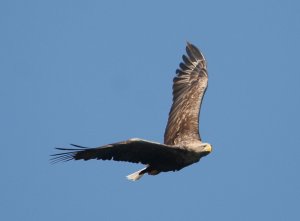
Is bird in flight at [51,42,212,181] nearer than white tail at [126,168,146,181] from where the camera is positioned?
Yes

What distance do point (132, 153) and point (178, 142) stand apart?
207cm

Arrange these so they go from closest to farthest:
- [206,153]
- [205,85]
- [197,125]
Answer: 1. [206,153]
2. [197,125]
3. [205,85]

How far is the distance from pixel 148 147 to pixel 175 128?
265 centimetres

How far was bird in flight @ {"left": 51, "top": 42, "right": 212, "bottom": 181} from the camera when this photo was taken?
14.2 meters

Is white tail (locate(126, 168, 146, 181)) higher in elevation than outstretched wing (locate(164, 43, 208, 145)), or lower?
lower

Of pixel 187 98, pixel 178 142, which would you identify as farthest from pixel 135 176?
pixel 187 98

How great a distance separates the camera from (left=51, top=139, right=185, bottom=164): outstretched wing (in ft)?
46.1

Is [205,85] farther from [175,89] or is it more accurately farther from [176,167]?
[176,167]

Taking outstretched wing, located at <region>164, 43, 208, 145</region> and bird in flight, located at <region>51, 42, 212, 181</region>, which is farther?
outstretched wing, located at <region>164, 43, 208, 145</region>

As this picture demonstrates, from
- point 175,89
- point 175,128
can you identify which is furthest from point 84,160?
point 175,89

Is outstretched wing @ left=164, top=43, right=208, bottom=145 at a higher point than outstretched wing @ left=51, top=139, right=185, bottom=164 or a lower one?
higher

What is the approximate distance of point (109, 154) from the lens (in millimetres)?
14352

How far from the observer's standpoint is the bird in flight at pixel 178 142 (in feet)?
46.6

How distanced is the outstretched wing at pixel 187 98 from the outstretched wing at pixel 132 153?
0.96m
